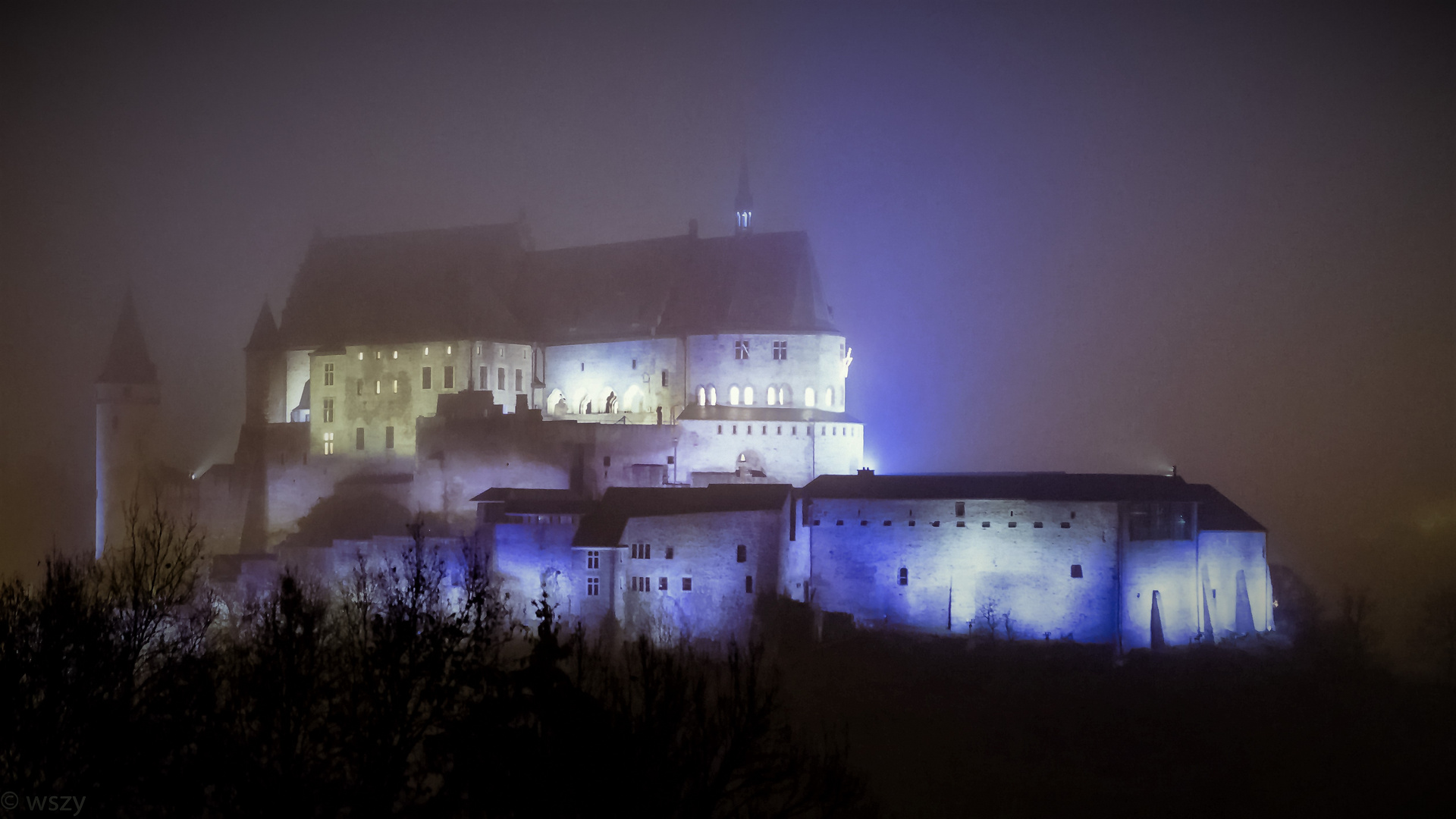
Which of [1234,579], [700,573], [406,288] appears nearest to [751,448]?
[700,573]

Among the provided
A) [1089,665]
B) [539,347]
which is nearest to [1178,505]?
[1089,665]

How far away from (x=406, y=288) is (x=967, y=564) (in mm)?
34501

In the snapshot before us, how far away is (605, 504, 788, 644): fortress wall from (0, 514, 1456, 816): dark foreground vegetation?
109 centimetres

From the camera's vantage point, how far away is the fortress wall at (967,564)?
5131cm

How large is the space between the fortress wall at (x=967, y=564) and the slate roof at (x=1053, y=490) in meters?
0.41

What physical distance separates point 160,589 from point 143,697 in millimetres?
2477

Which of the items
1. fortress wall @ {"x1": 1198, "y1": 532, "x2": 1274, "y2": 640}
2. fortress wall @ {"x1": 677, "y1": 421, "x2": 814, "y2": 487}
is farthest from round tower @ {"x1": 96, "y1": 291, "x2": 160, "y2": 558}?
fortress wall @ {"x1": 1198, "y1": 532, "x2": 1274, "y2": 640}

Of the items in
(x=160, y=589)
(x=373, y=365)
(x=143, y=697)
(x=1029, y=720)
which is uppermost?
(x=373, y=365)

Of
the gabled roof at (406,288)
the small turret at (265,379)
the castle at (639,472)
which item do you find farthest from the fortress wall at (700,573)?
the small turret at (265,379)

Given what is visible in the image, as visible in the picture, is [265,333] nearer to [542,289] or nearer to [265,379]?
→ [265,379]

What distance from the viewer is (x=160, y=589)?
97.0 ft

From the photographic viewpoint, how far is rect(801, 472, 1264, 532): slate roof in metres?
52.2

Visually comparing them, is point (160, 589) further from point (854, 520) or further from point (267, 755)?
point (854, 520)

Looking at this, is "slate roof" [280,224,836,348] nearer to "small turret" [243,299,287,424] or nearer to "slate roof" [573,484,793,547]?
"small turret" [243,299,287,424]
